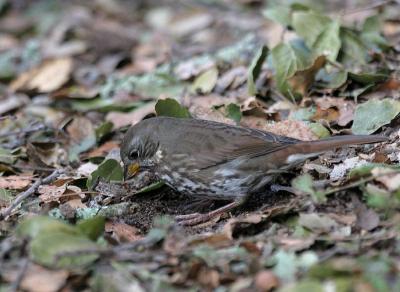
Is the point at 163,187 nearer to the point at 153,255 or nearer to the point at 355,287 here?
the point at 153,255

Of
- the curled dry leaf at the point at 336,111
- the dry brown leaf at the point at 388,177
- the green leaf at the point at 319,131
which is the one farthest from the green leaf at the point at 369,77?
the dry brown leaf at the point at 388,177

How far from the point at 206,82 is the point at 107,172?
5.46 ft

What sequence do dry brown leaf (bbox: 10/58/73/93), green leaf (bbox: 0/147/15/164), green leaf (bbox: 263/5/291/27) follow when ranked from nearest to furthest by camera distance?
1. green leaf (bbox: 0/147/15/164)
2. green leaf (bbox: 263/5/291/27)
3. dry brown leaf (bbox: 10/58/73/93)

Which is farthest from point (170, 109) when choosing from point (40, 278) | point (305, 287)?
point (305, 287)

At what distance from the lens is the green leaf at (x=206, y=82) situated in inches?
254

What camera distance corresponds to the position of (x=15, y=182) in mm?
5344

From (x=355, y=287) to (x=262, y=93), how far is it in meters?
2.96

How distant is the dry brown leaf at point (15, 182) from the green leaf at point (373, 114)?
94.0 inches

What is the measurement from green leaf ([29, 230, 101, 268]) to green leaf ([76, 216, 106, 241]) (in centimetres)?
24

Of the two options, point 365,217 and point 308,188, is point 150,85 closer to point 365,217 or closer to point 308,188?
point 308,188

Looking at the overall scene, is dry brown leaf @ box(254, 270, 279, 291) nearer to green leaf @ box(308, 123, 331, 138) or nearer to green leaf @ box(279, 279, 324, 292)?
green leaf @ box(279, 279, 324, 292)

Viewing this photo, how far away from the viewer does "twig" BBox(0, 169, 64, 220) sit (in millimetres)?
4392

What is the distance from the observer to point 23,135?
20.8ft

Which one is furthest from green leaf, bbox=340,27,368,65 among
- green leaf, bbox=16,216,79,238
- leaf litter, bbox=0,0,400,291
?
green leaf, bbox=16,216,79,238
